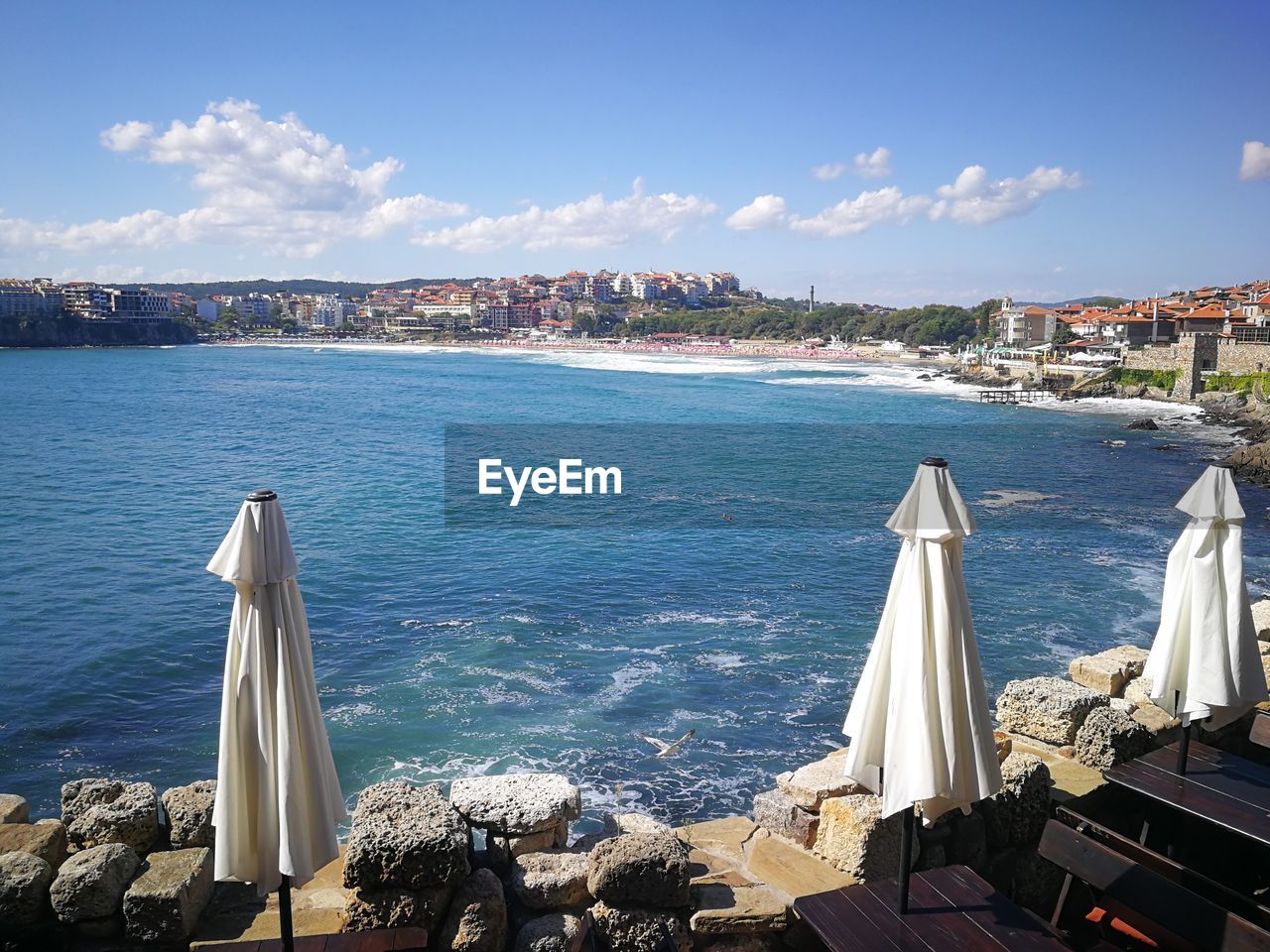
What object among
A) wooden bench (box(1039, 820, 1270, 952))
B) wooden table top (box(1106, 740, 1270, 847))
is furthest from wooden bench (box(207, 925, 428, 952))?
wooden table top (box(1106, 740, 1270, 847))

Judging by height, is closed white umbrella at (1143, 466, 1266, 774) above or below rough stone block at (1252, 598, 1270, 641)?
above

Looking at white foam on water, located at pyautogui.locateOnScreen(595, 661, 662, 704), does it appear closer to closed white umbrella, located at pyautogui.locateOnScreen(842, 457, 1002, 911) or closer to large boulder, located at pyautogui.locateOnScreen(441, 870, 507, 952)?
large boulder, located at pyautogui.locateOnScreen(441, 870, 507, 952)

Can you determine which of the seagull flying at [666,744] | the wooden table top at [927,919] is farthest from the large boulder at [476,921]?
the seagull flying at [666,744]


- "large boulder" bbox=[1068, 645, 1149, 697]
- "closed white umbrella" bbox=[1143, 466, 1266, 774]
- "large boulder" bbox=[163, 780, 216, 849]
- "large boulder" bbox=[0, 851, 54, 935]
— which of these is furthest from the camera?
"large boulder" bbox=[1068, 645, 1149, 697]

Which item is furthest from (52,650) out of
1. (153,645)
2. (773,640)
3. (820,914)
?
(820,914)

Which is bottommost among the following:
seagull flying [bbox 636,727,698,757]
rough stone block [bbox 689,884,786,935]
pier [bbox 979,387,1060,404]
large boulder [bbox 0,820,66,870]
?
seagull flying [bbox 636,727,698,757]

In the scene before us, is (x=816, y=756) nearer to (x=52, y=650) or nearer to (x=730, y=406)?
(x=52, y=650)
